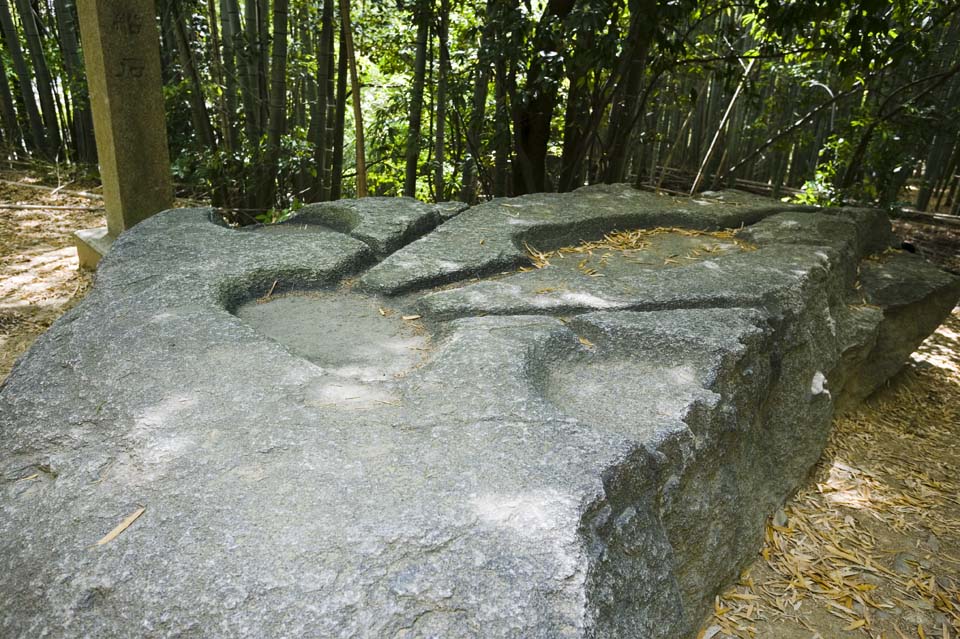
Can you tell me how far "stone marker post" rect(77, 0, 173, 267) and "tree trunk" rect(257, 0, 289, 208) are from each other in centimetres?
96

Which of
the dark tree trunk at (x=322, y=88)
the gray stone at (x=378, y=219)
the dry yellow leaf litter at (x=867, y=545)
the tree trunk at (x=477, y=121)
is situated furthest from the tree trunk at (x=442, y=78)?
the dry yellow leaf litter at (x=867, y=545)

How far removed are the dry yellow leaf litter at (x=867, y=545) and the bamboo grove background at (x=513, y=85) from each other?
2.07 metres

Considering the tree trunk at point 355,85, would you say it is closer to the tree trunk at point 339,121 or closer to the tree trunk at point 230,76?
the tree trunk at point 339,121

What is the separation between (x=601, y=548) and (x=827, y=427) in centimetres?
206

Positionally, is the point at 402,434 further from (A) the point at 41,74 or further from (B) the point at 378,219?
(A) the point at 41,74

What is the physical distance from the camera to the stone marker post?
3.30 metres

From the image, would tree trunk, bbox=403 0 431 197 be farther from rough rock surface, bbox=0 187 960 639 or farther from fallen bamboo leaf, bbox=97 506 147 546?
fallen bamboo leaf, bbox=97 506 147 546

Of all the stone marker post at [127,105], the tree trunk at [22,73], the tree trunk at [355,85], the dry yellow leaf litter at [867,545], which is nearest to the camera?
the dry yellow leaf litter at [867,545]

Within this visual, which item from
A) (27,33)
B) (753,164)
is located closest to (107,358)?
(27,33)

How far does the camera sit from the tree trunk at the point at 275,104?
4242 millimetres

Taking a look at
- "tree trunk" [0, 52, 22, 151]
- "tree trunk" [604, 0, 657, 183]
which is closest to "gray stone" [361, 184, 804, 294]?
"tree trunk" [604, 0, 657, 183]

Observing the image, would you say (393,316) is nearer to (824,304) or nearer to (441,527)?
(441,527)

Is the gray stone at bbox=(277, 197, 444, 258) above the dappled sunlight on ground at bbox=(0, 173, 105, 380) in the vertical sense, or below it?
above

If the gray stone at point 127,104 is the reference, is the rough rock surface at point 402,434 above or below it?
below
